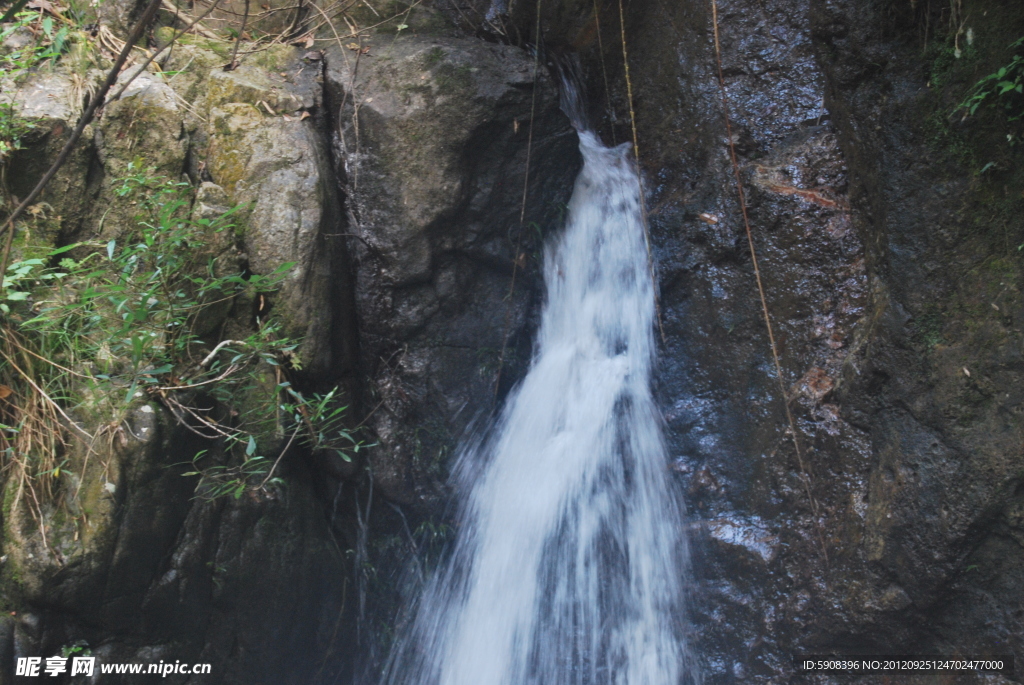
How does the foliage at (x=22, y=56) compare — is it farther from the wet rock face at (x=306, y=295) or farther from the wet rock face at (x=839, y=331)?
the wet rock face at (x=839, y=331)

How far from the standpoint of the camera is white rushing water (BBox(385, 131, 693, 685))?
10.3 feet

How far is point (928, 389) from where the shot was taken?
2.72m

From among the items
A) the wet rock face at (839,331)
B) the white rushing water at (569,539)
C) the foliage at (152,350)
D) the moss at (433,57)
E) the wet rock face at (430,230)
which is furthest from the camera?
the moss at (433,57)

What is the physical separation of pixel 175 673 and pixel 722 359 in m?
2.96

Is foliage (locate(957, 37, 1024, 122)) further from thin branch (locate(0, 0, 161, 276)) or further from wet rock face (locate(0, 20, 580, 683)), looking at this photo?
thin branch (locate(0, 0, 161, 276))

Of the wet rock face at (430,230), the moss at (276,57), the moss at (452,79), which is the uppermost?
the moss at (276,57)

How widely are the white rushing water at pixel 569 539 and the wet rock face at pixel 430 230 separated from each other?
287mm

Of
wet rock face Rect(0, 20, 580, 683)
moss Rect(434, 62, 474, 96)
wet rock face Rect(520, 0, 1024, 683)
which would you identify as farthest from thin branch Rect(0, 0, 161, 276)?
wet rock face Rect(520, 0, 1024, 683)

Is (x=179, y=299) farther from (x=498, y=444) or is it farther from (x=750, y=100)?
(x=750, y=100)

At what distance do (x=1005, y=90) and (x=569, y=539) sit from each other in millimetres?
2742

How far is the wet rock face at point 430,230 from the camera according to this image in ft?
10.6

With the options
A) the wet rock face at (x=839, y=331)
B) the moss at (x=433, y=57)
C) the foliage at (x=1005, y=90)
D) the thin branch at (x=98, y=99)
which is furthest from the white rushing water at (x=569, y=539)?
the thin branch at (x=98, y=99)

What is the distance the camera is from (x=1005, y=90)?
2.44 m

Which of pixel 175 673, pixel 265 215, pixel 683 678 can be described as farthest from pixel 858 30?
pixel 175 673
